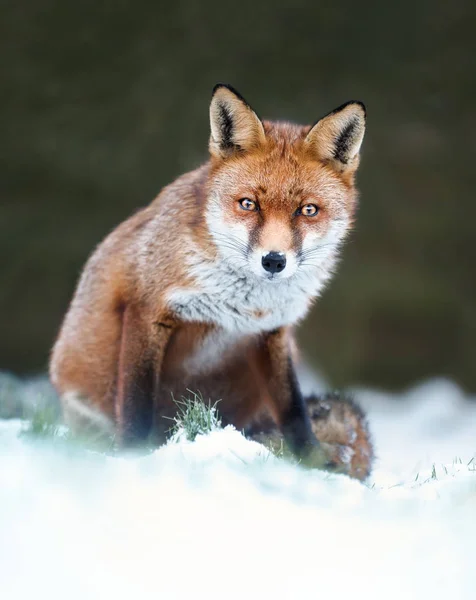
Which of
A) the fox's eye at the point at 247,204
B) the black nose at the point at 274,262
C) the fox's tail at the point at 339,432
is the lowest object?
the fox's tail at the point at 339,432

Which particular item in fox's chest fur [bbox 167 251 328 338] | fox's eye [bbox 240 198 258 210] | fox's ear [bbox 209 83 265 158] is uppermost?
fox's ear [bbox 209 83 265 158]

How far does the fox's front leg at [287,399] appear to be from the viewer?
362 centimetres

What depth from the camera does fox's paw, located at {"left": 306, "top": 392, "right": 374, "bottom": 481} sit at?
3.71 m

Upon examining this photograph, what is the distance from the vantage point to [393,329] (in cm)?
822

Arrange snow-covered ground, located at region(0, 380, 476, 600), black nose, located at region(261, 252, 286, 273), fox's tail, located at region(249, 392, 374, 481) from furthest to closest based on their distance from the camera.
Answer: fox's tail, located at region(249, 392, 374, 481) → black nose, located at region(261, 252, 286, 273) → snow-covered ground, located at region(0, 380, 476, 600)

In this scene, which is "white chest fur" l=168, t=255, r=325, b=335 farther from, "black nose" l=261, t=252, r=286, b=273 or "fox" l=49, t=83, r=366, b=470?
"black nose" l=261, t=252, r=286, b=273

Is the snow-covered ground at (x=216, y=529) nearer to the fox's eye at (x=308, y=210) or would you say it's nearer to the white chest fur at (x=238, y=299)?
the white chest fur at (x=238, y=299)

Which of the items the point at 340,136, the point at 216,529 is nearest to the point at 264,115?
the point at 340,136

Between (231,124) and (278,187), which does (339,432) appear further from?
(231,124)

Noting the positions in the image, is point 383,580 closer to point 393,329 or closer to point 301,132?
point 301,132

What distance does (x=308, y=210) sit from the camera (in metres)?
3.23

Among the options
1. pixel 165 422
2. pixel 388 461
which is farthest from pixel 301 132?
pixel 388 461

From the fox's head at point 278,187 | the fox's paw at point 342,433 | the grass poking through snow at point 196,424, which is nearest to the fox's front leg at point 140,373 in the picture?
the grass poking through snow at point 196,424

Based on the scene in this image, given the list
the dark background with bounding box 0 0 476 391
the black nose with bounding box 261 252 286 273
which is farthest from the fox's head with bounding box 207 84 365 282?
the dark background with bounding box 0 0 476 391
